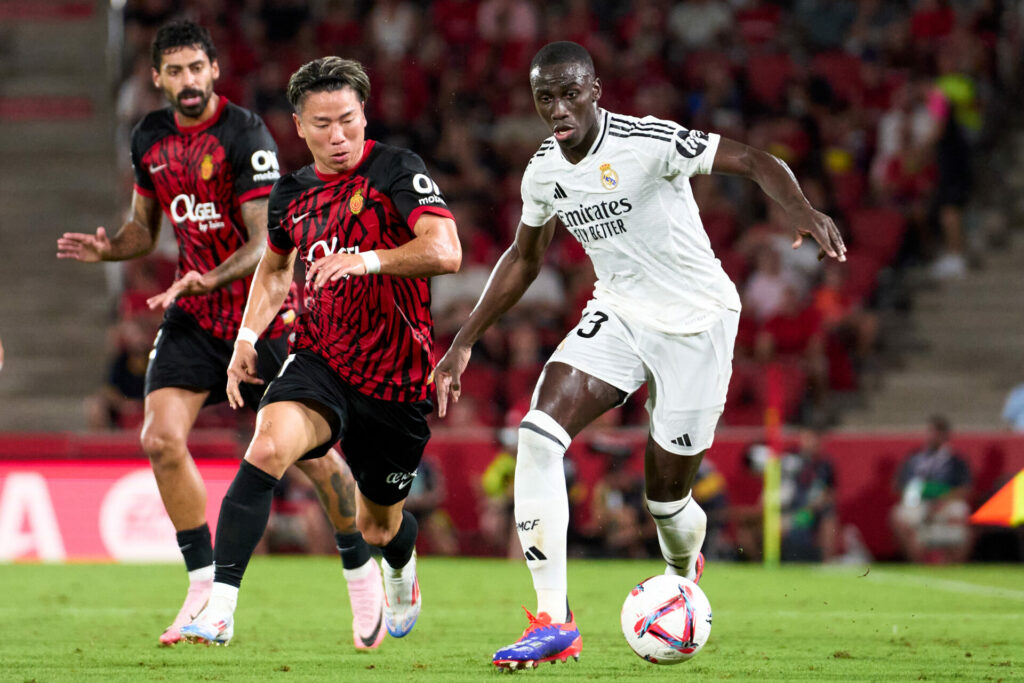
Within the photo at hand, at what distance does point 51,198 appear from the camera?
19.5 metres

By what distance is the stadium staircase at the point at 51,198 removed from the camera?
17.8 metres

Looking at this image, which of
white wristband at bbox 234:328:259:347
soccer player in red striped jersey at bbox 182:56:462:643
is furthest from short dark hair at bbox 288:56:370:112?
white wristband at bbox 234:328:259:347

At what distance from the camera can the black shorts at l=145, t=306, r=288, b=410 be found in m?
7.04

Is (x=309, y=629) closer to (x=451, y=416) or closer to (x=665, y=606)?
(x=665, y=606)

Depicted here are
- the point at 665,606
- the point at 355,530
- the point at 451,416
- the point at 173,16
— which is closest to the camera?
the point at 665,606

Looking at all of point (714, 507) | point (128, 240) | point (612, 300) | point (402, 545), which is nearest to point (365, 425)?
point (402, 545)

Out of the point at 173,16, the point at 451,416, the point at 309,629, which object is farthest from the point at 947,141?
the point at 309,629

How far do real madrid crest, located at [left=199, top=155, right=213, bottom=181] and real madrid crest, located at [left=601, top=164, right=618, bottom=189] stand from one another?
2.20 metres

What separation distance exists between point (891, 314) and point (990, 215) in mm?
1836

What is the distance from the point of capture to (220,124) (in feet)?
23.7

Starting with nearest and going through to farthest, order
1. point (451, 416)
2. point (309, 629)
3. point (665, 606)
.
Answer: point (665, 606)
point (309, 629)
point (451, 416)

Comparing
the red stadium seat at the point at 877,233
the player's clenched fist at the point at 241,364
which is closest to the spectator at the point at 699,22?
the red stadium seat at the point at 877,233

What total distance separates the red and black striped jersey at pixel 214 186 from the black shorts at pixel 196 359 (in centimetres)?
6

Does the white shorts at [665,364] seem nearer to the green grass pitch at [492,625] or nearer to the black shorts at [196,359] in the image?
the green grass pitch at [492,625]
